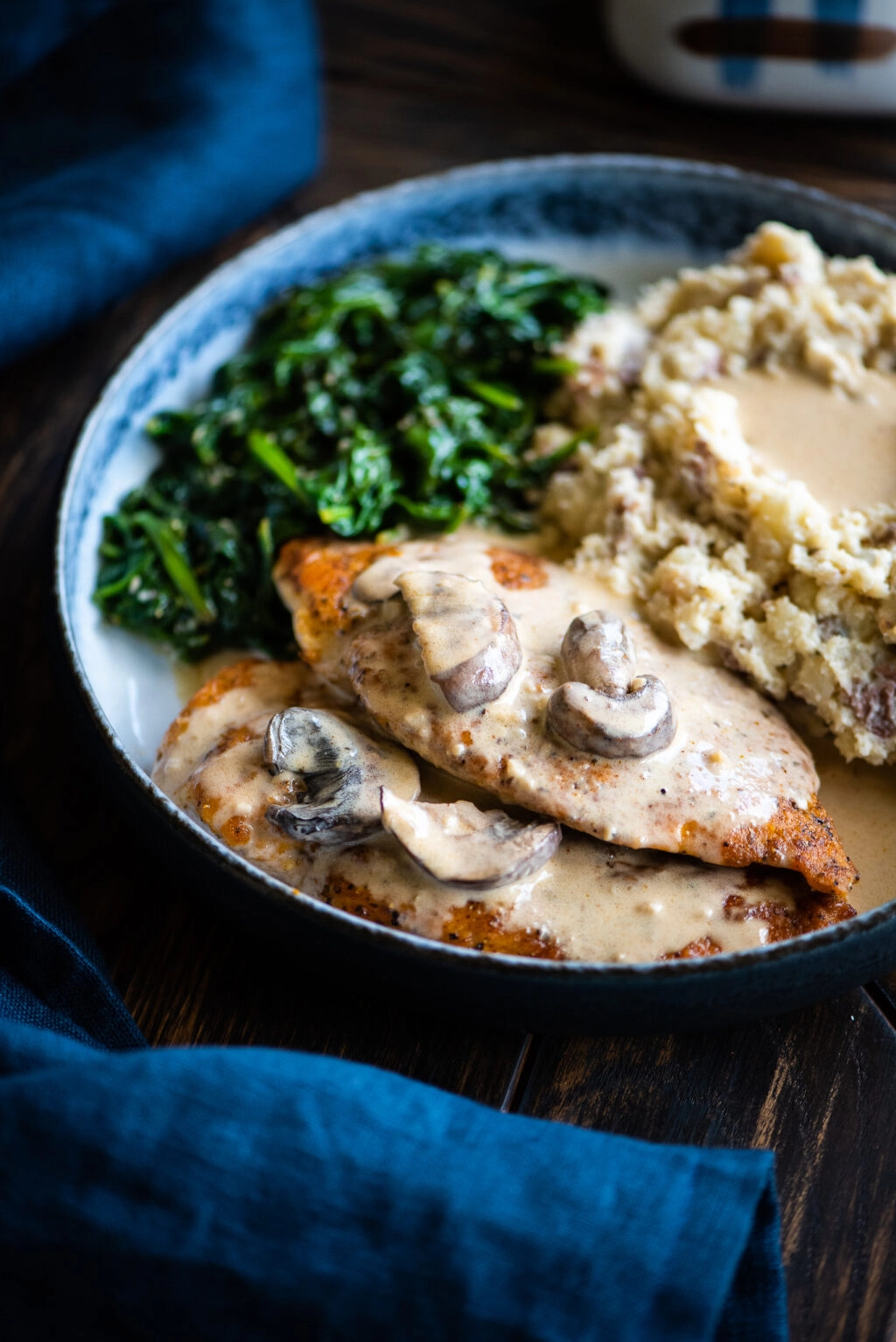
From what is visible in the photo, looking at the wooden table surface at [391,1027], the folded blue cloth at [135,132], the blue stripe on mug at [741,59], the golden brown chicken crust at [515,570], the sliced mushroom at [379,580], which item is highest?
the blue stripe on mug at [741,59]

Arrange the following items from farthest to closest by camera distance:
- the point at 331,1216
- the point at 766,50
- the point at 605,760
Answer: the point at 766,50
the point at 605,760
the point at 331,1216

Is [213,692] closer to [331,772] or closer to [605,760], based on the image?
[331,772]

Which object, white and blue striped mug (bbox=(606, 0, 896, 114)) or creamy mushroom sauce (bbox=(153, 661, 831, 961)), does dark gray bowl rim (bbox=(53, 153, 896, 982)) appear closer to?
creamy mushroom sauce (bbox=(153, 661, 831, 961))

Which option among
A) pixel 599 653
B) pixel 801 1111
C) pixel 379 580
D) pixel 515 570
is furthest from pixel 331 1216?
pixel 515 570

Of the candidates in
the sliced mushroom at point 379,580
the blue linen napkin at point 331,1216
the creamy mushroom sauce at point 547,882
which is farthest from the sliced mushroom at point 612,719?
the blue linen napkin at point 331,1216

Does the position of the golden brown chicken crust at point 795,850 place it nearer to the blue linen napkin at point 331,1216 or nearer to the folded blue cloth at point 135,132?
the blue linen napkin at point 331,1216

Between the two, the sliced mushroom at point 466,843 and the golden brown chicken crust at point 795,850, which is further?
the golden brown chicken crust at point 795,850

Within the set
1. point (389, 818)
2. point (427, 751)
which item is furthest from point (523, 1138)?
point (427, 751)

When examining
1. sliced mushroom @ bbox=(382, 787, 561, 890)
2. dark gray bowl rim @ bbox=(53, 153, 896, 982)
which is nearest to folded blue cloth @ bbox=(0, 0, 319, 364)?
dark gray bowl rim @ bbox=(53, 153, 896, 982)
